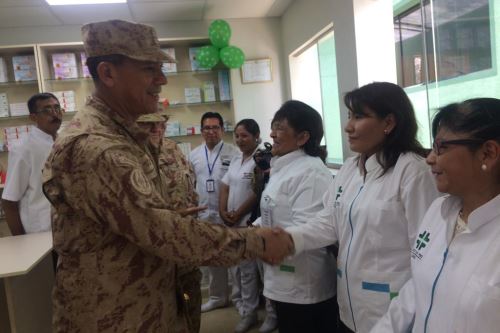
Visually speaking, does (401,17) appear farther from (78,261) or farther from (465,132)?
(78,261)

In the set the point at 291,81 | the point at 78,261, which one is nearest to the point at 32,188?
the point at 78,261

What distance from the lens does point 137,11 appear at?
13.5 feet

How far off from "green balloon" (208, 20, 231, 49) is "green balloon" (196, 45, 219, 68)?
0.26 ft

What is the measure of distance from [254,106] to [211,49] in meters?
0.91

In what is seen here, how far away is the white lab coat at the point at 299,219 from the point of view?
169 cm

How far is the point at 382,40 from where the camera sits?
9.62ft

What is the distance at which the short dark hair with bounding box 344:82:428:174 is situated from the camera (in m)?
1.36

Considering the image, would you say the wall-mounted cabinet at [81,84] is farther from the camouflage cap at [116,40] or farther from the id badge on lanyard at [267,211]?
the camouflage cap at [116,40]

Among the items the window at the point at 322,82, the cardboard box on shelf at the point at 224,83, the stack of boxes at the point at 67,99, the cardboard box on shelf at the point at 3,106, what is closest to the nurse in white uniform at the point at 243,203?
the window at the point at 322,82

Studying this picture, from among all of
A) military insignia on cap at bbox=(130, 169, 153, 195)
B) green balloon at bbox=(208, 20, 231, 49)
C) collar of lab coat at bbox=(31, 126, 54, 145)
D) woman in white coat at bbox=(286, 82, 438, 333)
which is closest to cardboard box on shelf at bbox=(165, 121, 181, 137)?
green balloon at bbox=(208, 20, 231, 49)

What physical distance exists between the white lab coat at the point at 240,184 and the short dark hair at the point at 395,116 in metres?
1.64

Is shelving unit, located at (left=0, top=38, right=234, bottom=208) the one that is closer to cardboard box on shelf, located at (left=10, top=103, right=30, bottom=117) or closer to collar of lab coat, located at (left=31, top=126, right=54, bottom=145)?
cardboard box on shelf, located at (left=10, top=103, right=30, bottom=117)

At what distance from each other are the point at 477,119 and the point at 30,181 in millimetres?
2679

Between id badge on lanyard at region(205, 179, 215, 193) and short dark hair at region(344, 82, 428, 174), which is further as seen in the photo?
id badge on lanyard at region(205, 179, 215, 193)
